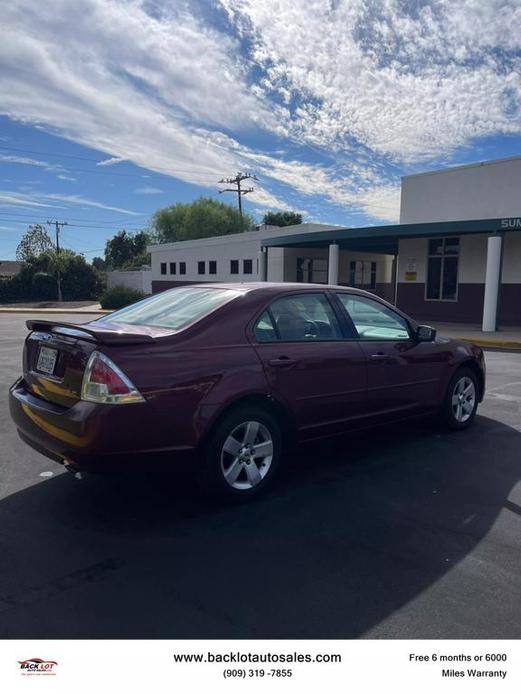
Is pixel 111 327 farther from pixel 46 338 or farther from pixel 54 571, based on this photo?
pixel 54 571

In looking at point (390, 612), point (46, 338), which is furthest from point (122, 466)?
point (390, 612)

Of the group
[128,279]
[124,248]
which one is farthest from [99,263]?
[128,279]

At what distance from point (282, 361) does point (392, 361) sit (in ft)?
4.38

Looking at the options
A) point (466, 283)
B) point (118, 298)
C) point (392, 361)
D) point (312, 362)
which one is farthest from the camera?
point (118, 298)

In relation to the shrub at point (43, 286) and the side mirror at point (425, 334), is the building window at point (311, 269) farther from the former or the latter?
the shrub at point (43, 286)

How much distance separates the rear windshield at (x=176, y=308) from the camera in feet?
12.9

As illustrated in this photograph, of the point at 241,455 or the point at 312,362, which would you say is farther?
the point at 312,362

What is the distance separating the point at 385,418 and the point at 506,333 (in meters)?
13.0

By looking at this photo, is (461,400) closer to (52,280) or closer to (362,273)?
(362,273)

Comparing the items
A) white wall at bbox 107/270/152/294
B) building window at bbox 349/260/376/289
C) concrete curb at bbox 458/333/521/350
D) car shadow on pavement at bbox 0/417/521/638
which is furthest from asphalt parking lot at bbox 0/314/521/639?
white wall at bbox 107/270/152/294

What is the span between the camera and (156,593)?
8.89 feet

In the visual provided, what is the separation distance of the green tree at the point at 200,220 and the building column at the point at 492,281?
47118mm

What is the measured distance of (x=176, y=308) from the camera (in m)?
4.24
